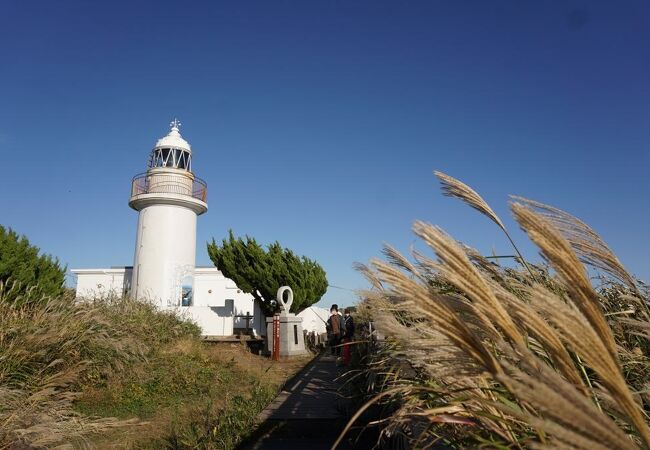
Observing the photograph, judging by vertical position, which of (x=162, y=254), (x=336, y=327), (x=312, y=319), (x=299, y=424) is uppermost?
(x=162, y=254)

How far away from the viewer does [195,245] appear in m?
24.2

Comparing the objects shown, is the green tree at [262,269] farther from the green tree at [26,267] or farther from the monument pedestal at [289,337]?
the green tree at [26,267]

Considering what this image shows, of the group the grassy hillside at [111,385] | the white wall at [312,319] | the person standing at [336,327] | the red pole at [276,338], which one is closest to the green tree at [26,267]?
the grassy hillside at [111,385]

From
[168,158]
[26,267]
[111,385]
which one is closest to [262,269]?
[168,158]

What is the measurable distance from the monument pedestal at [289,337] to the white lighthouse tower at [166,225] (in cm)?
754

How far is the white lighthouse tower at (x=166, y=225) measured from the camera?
2233cm

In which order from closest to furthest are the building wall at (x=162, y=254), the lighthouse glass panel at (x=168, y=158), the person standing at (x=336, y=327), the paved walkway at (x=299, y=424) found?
the paved walkway at (x=299, y=424), the person standing at (x=336, y=327), the building wall at (x=162, y=254), the lighthouse glass panel at (x=168, y=158)

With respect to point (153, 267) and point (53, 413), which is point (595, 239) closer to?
point (53, 413)

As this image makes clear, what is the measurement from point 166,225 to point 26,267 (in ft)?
26.1

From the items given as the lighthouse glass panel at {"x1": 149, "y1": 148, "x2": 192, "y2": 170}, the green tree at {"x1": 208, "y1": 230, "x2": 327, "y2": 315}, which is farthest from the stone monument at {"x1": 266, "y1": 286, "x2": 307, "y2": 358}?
the lighthouse glass panel at {"x1": 149, "y1": 148, "x2": 192, "y2": 170}

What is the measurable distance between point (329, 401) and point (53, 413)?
12.2ft

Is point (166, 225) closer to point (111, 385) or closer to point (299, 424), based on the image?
point (111, 385)

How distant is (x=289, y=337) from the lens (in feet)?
52.7

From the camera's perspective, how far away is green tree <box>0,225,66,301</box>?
1443 cm
